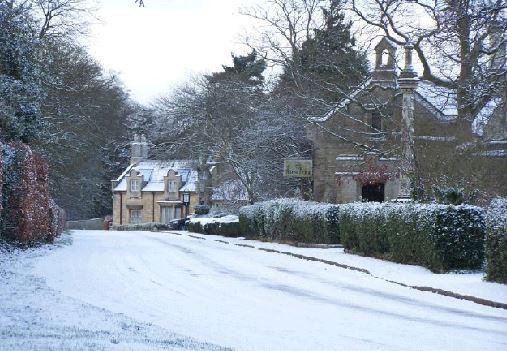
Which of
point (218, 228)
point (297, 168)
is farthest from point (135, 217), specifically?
point (297, 168)

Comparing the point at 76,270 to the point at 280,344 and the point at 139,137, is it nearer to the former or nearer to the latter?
the point at 280,344

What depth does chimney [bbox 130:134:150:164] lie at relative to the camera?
7575 centimetres

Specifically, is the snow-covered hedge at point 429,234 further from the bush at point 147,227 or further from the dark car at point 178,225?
the bush at point 147,227

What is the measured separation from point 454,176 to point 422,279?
8.10m

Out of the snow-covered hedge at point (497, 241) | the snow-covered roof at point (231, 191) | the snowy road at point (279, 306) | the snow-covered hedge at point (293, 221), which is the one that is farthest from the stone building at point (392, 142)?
the snow-covered roof at point (231, 191)

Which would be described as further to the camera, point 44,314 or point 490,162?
point 490,162

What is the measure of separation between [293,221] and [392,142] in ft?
20.1

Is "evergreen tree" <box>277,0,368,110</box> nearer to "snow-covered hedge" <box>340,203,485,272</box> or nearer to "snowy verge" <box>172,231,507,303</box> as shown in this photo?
"snow-covered hedge" <box>340,203,485,272</box>

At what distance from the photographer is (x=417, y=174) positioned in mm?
22609

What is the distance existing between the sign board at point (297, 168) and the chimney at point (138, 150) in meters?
43.3

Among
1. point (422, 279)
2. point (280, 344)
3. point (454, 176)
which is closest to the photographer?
point (280, 344)

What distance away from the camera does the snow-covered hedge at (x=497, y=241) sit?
13.5 metres

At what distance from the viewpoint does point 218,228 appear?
137 feet

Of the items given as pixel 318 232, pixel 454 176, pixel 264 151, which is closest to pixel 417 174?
pixel 454 176
